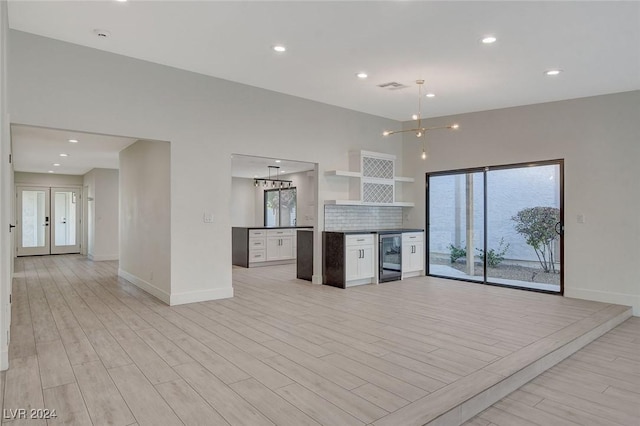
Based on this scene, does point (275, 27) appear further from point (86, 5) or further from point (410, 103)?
point (410, 103)

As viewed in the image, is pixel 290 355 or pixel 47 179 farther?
pixel 47 179

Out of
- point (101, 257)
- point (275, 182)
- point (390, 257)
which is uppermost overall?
point (275, 182)

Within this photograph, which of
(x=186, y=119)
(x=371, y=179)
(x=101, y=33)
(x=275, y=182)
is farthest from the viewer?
(x=275, y=182)

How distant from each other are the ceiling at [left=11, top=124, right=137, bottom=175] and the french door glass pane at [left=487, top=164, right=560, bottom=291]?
622 cm

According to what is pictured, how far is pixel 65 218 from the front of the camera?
12469mm

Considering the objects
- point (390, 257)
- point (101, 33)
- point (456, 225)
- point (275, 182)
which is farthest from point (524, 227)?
point (275, 182)

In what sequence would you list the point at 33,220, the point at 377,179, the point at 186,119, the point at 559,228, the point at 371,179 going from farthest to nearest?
the point at 33,220 → the point at 377,179 → the point at 371,179 → the point at 559,228 → the point at 186,119

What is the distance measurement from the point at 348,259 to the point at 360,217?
3.98ft

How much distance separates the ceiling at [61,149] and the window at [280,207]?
15.7ft

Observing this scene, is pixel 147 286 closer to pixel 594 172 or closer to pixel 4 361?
pixel 4 361

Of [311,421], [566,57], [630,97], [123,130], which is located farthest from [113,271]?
[630,97]

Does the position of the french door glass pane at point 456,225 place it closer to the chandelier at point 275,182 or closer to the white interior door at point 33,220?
the chandelier at point 275,182

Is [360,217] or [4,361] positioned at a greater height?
[360,217]

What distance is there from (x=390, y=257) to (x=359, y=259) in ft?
2.49
